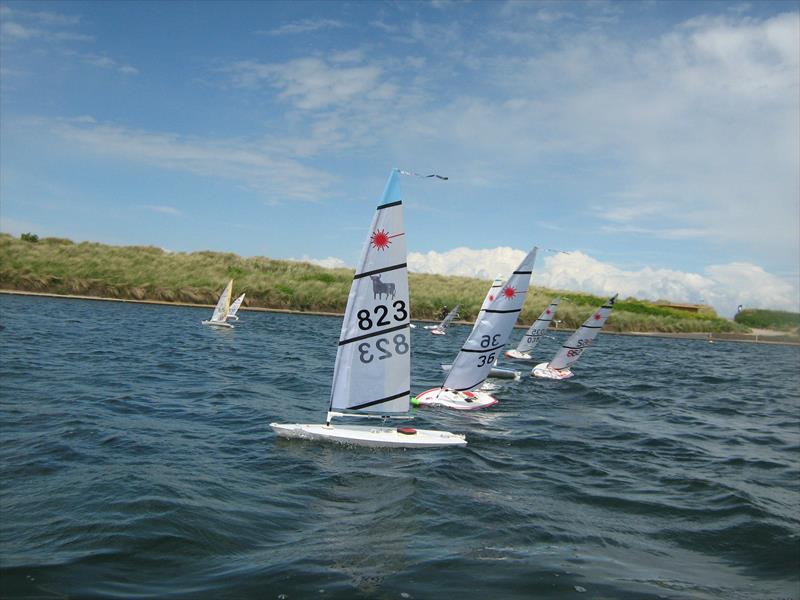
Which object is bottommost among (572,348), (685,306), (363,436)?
(363,436)

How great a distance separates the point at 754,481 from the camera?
44.6 feet

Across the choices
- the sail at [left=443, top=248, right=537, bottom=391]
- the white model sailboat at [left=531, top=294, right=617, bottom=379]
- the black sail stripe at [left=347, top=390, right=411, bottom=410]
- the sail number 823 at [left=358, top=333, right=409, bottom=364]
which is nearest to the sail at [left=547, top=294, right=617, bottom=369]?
the white model sailboat at [left=531, top=294, right=617, bottom=379]

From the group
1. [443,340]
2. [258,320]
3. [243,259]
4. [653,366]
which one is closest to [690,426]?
[653,366]

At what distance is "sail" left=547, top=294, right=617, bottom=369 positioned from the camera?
2900 centimetres

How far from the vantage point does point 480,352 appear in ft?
64.6

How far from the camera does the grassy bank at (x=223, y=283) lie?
57781mm

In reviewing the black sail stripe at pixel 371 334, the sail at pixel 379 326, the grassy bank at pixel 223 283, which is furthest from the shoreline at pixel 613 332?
the black sail stripe at pixel 371 334

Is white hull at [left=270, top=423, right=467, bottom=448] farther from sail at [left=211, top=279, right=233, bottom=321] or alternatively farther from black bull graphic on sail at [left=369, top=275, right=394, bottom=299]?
sail at [left=211, top=279, right=233, bottom=321]

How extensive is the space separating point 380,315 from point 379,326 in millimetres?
271

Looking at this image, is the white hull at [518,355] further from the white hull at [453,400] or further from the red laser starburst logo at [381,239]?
the red laser starburst logo at [381,239]

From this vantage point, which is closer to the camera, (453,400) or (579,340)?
(453,400)

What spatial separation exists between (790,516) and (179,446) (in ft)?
41.0

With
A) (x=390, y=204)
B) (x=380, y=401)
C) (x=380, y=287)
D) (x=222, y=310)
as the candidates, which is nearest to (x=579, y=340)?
(x=380, y=401)

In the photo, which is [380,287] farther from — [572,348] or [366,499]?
[572,348]
